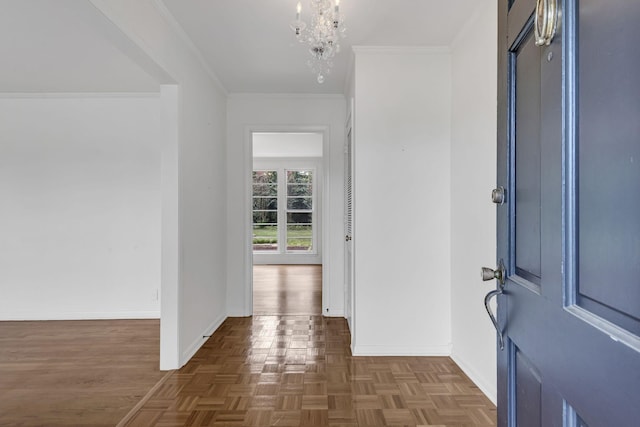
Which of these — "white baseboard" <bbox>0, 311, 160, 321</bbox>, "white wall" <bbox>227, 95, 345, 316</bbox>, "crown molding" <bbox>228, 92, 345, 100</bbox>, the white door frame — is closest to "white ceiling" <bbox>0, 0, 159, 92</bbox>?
"crown molding" <bbox>228, 92, 345, 100</bbox>

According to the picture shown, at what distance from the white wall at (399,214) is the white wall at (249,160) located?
1107 millimetres

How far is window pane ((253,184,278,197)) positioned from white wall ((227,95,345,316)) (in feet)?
12.6

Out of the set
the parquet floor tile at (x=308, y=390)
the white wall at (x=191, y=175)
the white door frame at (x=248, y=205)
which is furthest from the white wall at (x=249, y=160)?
the parquet floor tile at (x=308, y=390)

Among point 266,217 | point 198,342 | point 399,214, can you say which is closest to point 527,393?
point 399,214

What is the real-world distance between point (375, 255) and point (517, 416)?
77.5 inches

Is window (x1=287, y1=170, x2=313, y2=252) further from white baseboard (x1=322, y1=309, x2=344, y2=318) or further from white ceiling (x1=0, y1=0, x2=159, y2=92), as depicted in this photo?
white ceiling (x1=0, y1=0, x2=159, y2=92)

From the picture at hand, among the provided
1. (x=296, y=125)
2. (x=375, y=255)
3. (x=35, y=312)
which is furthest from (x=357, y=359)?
(x=35, y=312)

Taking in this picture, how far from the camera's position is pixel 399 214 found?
2.84 meters

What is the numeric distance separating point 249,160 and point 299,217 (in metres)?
3.95

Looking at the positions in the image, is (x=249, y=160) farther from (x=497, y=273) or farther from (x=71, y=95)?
(x=497, y=273)

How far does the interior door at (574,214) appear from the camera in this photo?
1.60 feet

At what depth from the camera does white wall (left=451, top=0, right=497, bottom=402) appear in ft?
7.09

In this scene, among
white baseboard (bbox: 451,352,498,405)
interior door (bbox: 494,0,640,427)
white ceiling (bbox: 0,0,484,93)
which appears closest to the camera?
interior door (bbox: 494,0,640,427)

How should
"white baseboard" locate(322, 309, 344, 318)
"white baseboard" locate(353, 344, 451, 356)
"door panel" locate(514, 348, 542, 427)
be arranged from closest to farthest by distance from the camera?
1. "door panel" locate(514, 348, 542, 427)
2. "white baseboard" locate(353, 344, 451, 356)
3. "white baseboard" locate(322, 309, 344, 318)
